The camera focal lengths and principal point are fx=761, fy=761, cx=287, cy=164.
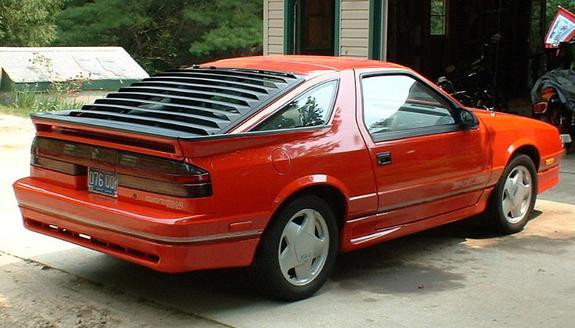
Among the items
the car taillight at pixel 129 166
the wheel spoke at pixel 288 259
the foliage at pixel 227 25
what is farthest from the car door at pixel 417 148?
the foliage at pixel 227 25

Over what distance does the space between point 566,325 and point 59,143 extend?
3429 mm

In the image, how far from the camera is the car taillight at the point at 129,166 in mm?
4355

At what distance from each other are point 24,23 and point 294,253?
24.2 metres

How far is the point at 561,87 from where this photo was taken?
1073cm

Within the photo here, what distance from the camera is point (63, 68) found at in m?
17.0

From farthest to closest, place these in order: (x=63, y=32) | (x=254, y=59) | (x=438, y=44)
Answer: (x=63, y=32), (x=438, y=44), (x=254, y=59)

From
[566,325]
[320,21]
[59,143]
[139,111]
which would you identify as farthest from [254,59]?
[320,21]

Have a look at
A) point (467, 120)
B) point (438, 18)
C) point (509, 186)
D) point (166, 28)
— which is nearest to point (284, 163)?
point (467, 120)

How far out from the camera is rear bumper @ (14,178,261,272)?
14.2 ft

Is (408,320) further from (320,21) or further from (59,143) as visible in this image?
(320,21)

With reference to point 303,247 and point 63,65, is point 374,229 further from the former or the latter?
point 63,65

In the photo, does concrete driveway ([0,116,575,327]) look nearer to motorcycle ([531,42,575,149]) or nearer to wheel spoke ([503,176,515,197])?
wheel spoke ([503,176,515,197])

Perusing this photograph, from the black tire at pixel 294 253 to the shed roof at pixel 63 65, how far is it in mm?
12781

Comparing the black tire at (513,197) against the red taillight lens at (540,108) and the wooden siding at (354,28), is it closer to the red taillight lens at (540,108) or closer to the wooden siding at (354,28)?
the red taillight lens at (540,108)
